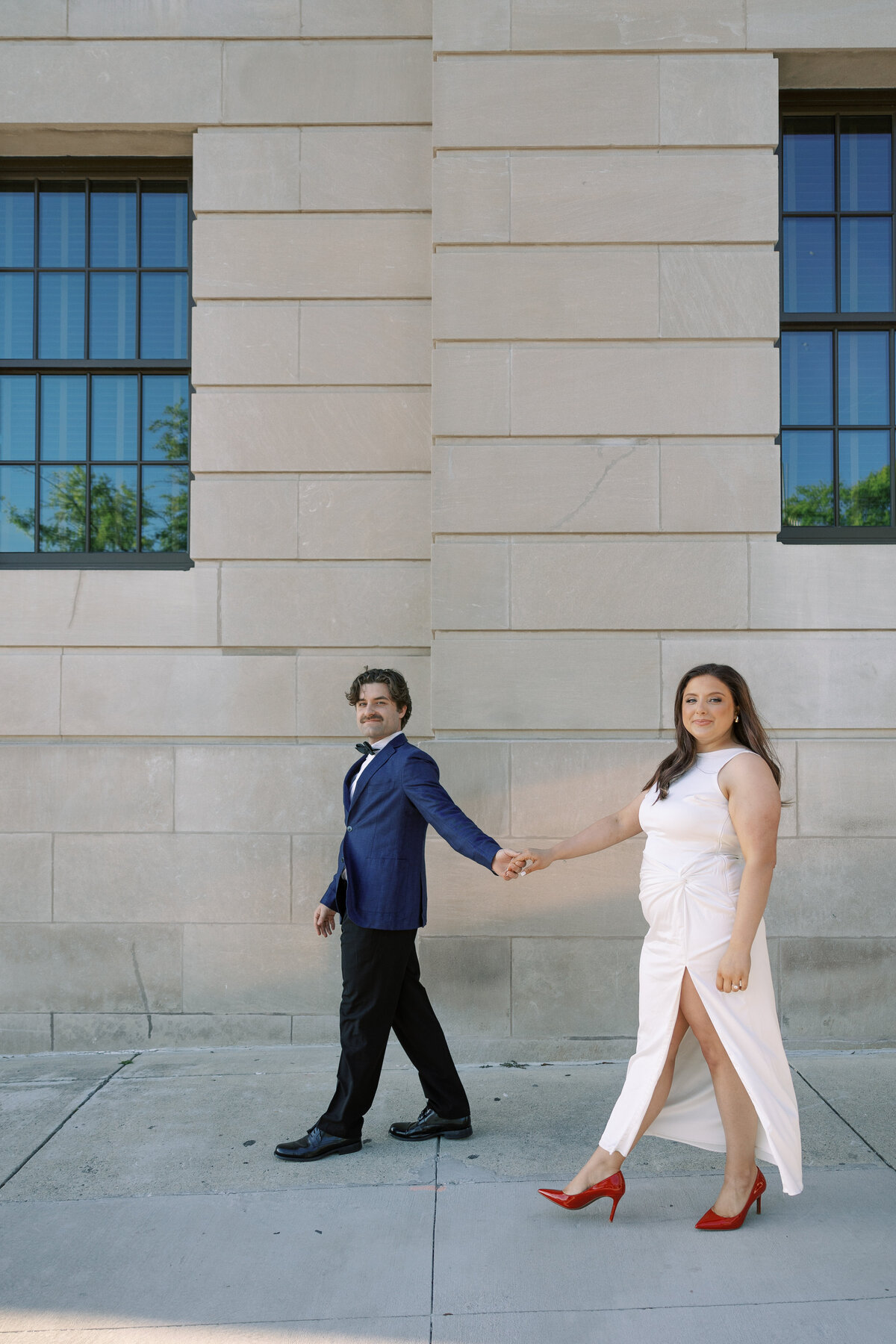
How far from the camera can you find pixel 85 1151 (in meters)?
4.22

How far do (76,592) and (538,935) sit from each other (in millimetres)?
3397

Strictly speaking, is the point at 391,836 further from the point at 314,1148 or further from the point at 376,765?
the point at 314,1148

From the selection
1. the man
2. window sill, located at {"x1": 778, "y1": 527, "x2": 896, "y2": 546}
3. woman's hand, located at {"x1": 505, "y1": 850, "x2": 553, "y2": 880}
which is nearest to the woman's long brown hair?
woman's hand, located at {"x1": 505, "y1": 850, "x2": 553, "y2": 880}

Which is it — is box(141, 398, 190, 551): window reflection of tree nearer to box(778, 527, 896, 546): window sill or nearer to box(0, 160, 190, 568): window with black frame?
box(0, 160, 190, 568): window with black frame

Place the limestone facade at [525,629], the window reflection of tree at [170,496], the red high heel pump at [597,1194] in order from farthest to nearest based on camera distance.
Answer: the window reflection of tree at [170,496] < the limestone facade at [525,629] < the red high heel pump at [597,1194]

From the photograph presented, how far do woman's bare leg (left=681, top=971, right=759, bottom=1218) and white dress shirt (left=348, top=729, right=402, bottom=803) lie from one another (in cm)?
154

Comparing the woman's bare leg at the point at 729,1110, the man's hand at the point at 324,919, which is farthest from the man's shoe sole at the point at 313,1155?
the woman's bare leg at the point at 729,1110

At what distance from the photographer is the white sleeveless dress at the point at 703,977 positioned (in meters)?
3.40

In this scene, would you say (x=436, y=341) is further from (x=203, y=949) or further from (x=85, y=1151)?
(x=85, y=1151)

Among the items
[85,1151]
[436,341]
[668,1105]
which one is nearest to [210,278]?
[436,341]

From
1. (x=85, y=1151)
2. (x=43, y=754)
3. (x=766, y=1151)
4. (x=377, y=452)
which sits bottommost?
(x=85, y=1151)

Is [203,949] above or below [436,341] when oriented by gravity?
below

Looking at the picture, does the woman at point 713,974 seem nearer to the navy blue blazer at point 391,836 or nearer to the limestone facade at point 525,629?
the navy blue blazer at point 391,836

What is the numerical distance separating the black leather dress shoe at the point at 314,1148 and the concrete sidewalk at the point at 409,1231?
6cm
